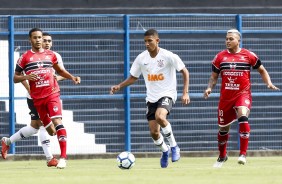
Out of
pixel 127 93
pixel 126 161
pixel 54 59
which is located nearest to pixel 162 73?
pixel 54 59

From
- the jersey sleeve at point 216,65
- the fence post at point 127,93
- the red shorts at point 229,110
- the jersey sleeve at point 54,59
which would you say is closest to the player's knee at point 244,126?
the red shorts at point 229,110

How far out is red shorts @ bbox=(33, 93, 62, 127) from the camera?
19.1 metres

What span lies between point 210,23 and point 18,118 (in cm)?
432

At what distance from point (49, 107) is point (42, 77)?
0.48 m

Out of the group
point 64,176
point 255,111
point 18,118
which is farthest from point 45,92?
point 255,111

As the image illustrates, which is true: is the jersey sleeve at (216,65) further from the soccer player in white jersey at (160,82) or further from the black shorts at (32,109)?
the black shorts at (32,109)

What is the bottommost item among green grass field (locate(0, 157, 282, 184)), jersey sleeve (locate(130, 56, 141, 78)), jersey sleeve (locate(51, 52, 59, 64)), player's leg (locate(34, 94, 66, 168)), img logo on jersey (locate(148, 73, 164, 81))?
green grass field (locate(0, 157, 282, 184))

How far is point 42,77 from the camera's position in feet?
62.5

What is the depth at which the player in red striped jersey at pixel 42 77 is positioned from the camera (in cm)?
1898

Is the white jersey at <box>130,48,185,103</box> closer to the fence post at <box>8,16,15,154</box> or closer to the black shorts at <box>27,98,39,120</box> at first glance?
the black shorts at <box>27,98,39,120</box>

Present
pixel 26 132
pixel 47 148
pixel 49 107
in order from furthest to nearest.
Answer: pixel 26 132 → pixel 47 148 → pixel 49 107

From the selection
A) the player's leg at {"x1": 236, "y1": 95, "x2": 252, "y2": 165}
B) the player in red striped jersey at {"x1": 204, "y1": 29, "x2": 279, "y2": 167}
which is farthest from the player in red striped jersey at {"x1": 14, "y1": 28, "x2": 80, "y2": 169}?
the player's leg at {"x1": 236, "y1": 95, "x2": 252, "y2": 165}

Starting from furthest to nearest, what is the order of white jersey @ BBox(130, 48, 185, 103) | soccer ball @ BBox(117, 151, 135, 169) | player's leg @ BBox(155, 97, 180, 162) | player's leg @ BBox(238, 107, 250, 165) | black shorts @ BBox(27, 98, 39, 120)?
black shorts @ BBox(27, 98, 39, 120) < white jersey @ BBox(130, 48, 185, 103) < player's leg @ BBox(155, 97, 180, 162) < player's leg @ BBox(238, 107, 250, 165) < soccer ball @ BBox(117, 151, 135, 169)

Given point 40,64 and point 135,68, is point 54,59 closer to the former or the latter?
point 40,64
